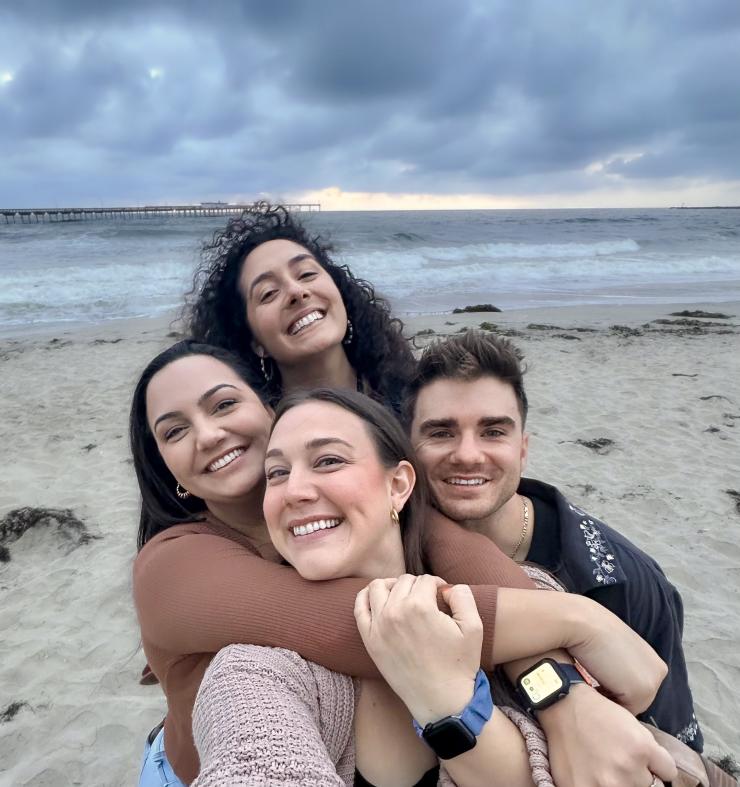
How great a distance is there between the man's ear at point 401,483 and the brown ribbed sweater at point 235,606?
0.58ft

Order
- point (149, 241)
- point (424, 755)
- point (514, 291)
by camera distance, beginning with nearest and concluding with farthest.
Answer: point (424, 755) < point (514, 291) < point (149, 241)

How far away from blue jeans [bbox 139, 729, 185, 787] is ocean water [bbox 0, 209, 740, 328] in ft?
45.4

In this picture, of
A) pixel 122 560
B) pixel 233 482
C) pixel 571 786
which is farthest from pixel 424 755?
pixel 122 560

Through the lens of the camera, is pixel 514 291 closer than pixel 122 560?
No

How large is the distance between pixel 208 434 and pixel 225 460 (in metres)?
0.10

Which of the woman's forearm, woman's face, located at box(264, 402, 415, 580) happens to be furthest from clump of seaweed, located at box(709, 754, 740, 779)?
woman's face, located at box(264, 402, 415, 580)

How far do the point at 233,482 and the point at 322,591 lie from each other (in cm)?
55

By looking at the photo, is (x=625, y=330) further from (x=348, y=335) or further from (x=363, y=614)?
(x=363, y=614)

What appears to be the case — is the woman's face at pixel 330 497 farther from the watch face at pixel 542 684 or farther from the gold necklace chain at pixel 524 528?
the gold necklace chain at pixel 524 528

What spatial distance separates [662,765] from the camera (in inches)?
51.4

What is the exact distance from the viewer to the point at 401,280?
23.6m

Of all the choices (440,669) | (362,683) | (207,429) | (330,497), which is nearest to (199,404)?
(207,429)

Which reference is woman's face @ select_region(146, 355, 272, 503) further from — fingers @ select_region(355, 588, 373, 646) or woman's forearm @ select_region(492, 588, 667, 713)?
woman's forearm @ select_region(492, 588, 667, 713)

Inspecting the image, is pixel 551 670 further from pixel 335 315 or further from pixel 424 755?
pixel 335 315
